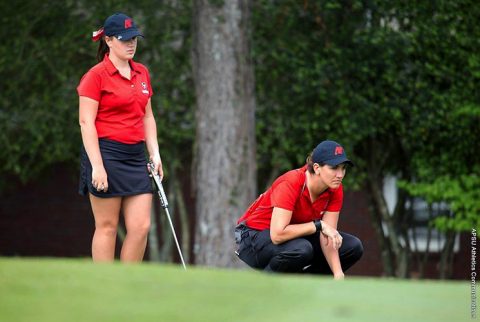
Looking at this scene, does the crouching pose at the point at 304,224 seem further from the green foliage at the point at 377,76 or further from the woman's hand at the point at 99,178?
the green foliage at the point at 377,76

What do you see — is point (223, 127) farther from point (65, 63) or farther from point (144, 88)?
point (144, 88)

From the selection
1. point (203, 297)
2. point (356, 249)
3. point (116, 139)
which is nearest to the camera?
point (203, 297)

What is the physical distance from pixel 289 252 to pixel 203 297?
9.85ft

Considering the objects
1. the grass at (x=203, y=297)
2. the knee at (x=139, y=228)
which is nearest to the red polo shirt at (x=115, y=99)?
the knee at (x=139, y=228)

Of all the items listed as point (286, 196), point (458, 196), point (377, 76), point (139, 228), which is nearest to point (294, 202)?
point (286, 196)

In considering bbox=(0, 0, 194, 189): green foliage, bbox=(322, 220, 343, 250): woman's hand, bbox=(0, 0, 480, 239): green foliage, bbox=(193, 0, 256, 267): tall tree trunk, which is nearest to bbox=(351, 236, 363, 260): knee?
bbox=(322, 220, 343, 250): woman's hand

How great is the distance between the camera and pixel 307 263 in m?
8.48

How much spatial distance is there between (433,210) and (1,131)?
5546mm

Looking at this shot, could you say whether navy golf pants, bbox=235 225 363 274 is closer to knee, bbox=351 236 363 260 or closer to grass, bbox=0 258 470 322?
knee, bbox=351 236 363 260

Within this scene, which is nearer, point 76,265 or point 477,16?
point 76,265

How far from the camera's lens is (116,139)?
7.96 meters

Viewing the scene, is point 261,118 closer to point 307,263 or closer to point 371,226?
point 371,226

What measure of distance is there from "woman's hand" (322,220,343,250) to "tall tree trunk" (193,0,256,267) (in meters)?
5.58

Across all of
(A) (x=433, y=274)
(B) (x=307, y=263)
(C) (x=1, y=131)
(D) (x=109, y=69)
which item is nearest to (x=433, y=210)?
(A) (x=433, y=274)
